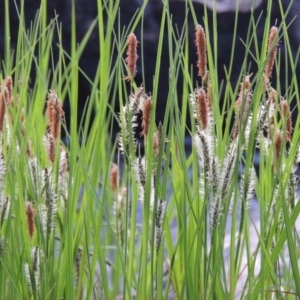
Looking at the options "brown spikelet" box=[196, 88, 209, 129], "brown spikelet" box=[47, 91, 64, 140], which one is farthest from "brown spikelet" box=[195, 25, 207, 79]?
"brown spikelet" box=[47, 91, 64, 140]

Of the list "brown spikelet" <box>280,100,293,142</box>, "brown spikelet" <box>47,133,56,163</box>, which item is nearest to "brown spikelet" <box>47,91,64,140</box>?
"brown spikelet" <box>47,133,56,163</box>

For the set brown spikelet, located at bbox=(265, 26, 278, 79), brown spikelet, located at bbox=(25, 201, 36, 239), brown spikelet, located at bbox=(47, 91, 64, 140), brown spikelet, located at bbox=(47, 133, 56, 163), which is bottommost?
brown spikelet, located at bbox=(25, 201, 36, 239)

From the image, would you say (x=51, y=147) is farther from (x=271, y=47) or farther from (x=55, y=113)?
(x=271, y=47)

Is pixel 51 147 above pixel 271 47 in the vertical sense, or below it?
below

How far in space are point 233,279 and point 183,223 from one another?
16 centimetres

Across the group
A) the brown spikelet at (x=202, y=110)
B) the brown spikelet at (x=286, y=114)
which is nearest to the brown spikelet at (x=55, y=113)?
the brown spikelet at (x=202, y=110)

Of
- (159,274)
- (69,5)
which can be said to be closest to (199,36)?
(159,274)

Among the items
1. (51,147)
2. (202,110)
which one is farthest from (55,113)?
(202,110)

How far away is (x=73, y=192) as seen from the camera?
35.0 inches

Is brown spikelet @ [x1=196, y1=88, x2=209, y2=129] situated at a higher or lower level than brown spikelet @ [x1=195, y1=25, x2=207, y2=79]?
lower

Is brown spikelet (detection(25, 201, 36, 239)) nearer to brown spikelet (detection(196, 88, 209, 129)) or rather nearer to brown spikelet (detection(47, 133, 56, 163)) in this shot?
brown spikelet (detection(47, 133, 56, 163))

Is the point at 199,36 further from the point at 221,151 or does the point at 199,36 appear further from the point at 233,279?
the point at 233,279

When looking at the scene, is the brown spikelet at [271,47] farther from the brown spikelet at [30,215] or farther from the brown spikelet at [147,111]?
the brown spikelet at [30,215]

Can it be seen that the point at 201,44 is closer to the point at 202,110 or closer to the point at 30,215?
the point at 202,110
